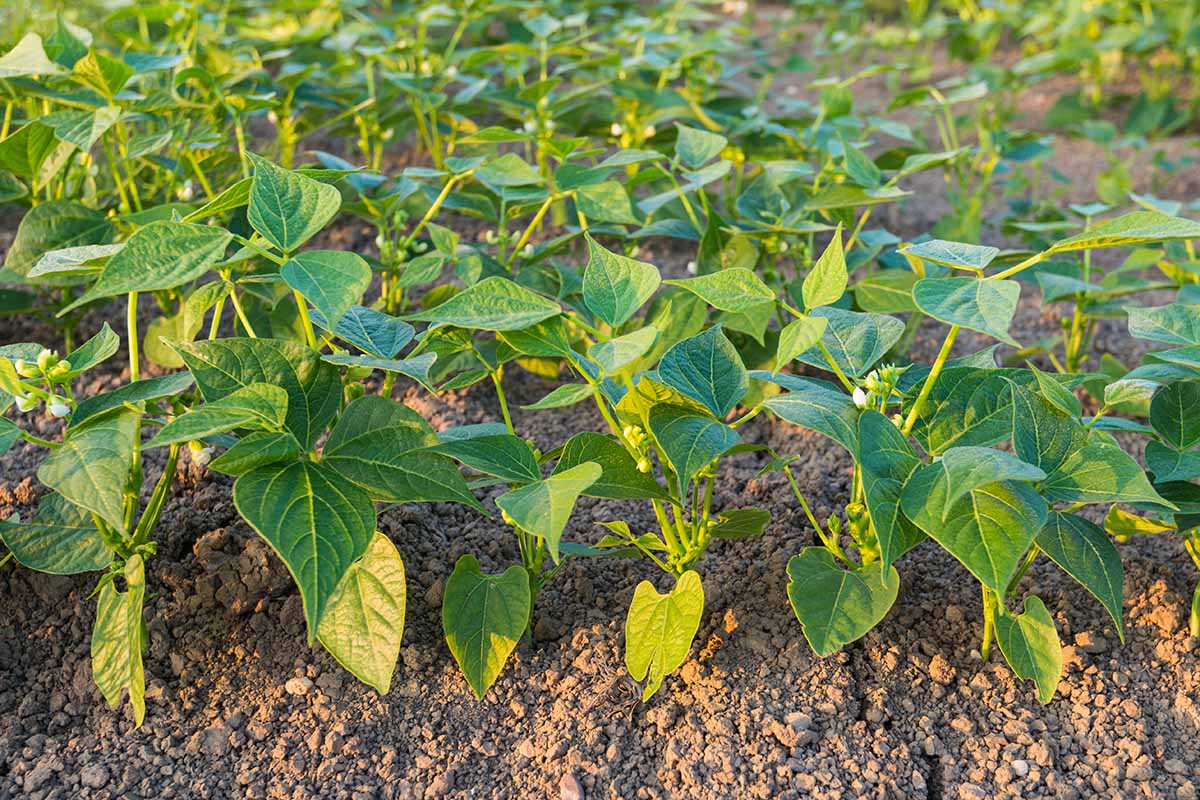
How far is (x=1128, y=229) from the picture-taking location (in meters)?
1.13

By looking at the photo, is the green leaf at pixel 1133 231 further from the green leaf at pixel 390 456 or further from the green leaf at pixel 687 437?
the green leaf at pixel 390 456

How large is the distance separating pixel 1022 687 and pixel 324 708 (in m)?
0.85

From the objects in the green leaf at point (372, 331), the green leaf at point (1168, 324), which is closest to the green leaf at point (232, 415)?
the green leaf at point (372, 331)

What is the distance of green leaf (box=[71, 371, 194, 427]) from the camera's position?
1.19 m

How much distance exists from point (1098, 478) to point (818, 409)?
30 cm

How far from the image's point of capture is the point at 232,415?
1.10 m

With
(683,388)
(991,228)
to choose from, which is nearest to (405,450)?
(683,388)

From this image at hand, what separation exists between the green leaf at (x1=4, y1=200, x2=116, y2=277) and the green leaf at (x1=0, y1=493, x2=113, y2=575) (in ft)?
1.99

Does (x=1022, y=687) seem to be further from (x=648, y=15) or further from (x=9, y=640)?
(x=648, y=15)

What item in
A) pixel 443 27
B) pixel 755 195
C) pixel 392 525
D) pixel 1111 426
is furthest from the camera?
pixel 443 27

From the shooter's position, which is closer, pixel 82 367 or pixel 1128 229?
pixel 1128 229

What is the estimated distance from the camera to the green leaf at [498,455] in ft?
3.86

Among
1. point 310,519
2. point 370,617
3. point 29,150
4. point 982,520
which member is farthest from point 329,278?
point 29,150

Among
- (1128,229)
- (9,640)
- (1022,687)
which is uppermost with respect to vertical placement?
(1128,229)
